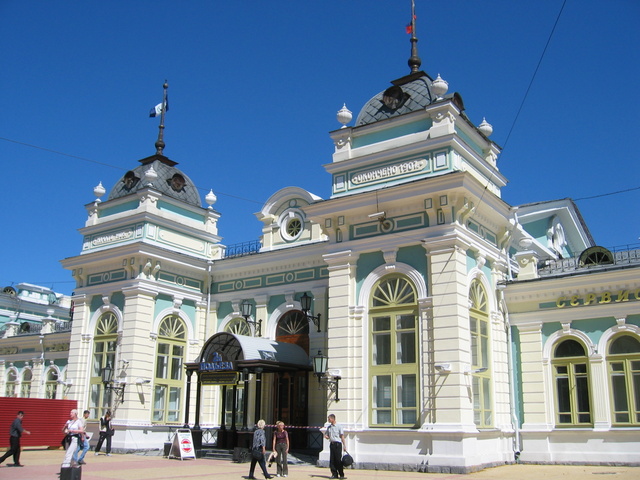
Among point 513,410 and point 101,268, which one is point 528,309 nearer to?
point 513,410

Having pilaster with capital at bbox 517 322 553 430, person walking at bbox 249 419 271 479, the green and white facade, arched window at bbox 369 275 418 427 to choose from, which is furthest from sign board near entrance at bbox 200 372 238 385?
pilaster with capital at bbox 517 322 553 430

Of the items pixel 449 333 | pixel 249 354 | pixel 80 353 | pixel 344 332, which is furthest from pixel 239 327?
pixel 449 333

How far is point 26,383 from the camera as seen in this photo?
31078mm

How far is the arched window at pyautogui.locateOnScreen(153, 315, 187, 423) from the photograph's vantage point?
75.2ft

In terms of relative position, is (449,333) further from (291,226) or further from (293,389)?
(291,226)

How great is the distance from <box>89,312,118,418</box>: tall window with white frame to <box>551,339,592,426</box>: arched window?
574 inches

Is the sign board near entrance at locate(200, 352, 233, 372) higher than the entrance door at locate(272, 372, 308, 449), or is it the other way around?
the sign board near entrance at locate(200, 352, 233, 372)

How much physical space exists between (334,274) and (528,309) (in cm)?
572

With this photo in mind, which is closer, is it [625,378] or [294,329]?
[625,378]

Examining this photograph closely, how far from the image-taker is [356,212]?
18.5 metres

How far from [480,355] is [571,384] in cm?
271

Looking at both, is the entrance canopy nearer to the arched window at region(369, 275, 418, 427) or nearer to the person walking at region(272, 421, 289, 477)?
the arched window at region(369, 275, 418, 427)

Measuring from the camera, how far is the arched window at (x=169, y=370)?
22.9m

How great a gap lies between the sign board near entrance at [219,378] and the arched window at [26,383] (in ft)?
48.7
